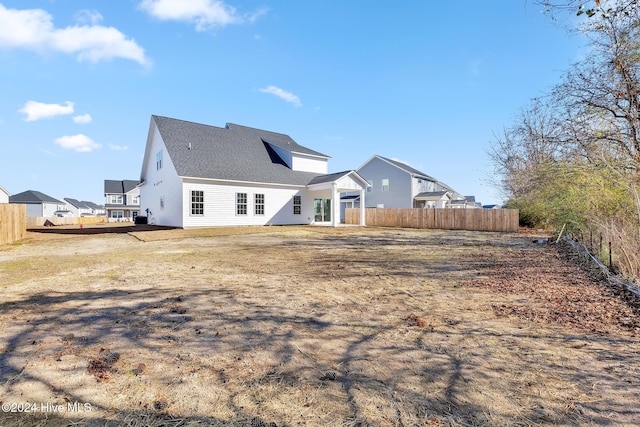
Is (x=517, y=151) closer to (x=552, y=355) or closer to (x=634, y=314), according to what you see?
(x=634, y=314)

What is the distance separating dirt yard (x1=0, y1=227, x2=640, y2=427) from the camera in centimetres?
195

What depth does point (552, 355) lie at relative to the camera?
272 cm

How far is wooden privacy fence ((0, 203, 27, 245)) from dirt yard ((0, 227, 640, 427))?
336 inches

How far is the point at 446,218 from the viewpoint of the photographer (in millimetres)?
21578

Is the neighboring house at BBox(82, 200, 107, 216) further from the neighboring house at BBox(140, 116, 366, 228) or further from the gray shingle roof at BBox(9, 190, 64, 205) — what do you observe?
the neighboring house at BBox(140, 116, 366, 228)

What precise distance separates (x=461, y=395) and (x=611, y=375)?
1363mm

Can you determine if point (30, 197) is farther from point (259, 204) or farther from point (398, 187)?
point (398, 187)

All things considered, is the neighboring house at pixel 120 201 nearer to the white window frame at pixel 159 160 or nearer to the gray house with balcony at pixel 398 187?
the white window frame at pixel 159 160

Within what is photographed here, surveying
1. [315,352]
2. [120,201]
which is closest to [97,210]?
[120,201]

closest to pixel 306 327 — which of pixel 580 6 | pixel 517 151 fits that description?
pixel 580 6

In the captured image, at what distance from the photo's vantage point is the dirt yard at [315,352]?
1950 mm

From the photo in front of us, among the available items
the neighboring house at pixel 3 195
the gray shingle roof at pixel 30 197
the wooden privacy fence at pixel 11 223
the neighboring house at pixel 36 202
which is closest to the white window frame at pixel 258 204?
the wooden privacy fence at pixel 11 223

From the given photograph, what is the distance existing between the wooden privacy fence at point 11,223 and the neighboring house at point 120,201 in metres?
34.9

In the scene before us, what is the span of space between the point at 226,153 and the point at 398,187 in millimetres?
19340
